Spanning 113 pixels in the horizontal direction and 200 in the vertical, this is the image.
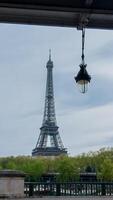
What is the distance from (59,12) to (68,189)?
57.8 ft

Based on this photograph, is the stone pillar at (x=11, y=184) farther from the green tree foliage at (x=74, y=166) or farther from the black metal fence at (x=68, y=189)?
the green tree foliage at (x=74, y=166)

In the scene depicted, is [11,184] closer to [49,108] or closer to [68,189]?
[68,189]

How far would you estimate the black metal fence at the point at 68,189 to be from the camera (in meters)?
23.4

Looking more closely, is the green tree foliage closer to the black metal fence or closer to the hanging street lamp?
the black metal fence

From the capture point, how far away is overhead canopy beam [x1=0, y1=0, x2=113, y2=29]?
8367mm

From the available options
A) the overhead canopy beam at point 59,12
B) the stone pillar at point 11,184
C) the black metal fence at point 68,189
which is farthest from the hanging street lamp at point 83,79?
the black metal fence at point 68,189

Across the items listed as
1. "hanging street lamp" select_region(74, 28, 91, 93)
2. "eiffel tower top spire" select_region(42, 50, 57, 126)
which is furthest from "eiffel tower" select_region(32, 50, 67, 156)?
"hanging street lamp" select_region(74, 28, 91, 93)

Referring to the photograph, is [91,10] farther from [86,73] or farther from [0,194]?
[0,194]

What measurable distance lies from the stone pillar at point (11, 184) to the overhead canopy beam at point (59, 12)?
40.2ft

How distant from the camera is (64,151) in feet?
379

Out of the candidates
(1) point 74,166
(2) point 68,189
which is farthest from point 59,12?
(1) point 74,166

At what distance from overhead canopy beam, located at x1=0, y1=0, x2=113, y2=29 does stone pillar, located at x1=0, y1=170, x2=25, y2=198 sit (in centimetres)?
1224

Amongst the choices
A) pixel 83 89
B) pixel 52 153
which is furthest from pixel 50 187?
pixel 52 153

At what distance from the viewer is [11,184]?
66.7ft
